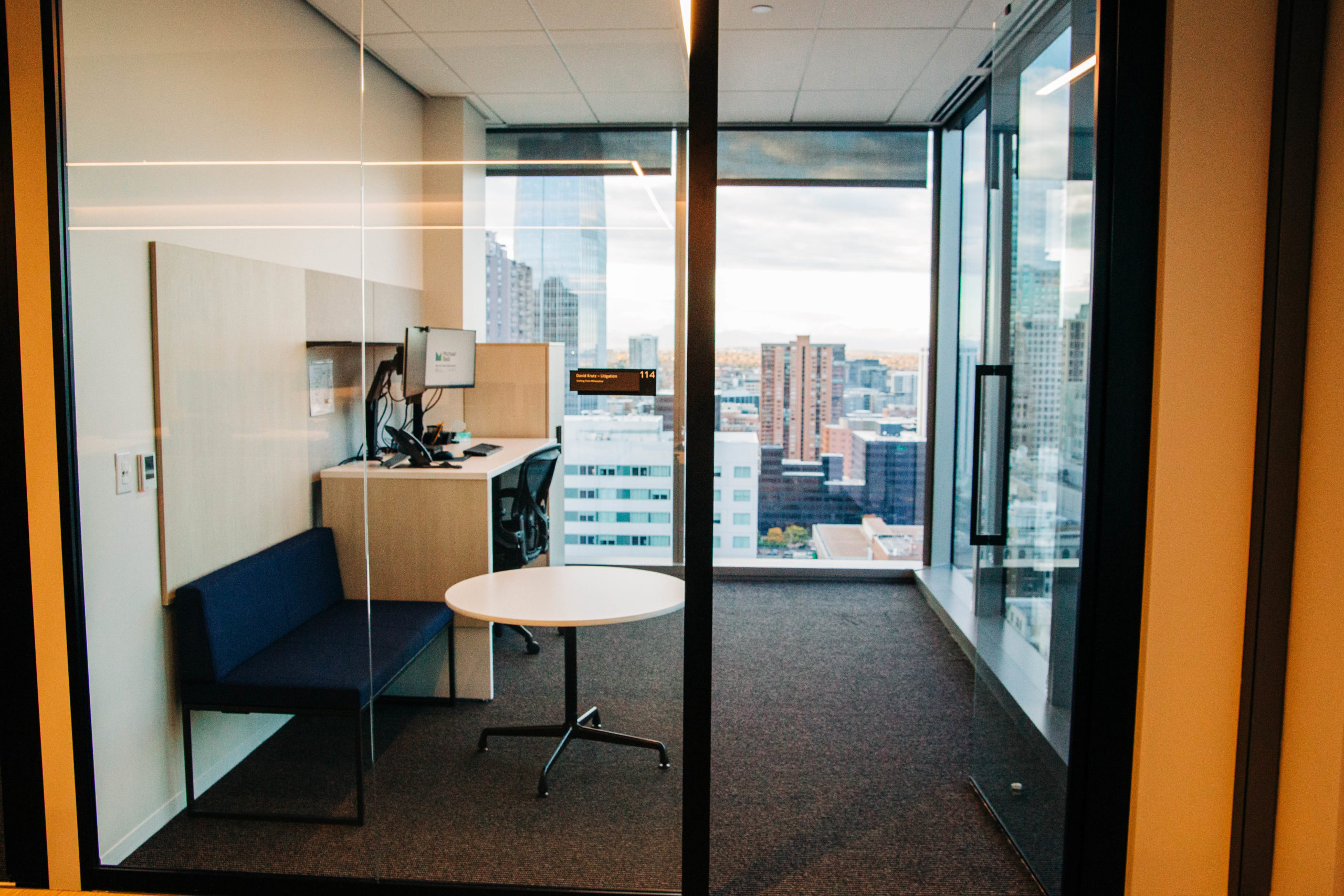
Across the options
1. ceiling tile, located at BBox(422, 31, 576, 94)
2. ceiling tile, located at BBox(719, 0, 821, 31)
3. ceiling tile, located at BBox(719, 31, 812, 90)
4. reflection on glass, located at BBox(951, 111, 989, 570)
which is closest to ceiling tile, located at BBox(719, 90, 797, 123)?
ceiling tile, located at BBox(719, 31, 812, 90)

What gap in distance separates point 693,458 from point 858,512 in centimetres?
338

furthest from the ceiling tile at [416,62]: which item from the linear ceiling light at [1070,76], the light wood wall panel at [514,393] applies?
the linear ceiling light at [1070,76]

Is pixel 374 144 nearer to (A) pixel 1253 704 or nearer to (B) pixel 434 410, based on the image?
(B) pixel 434 410

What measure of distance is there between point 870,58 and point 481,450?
3003 millimetres

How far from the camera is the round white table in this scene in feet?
6.09

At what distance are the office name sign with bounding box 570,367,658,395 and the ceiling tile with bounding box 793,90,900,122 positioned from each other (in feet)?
9.94

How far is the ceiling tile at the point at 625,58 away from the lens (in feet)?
5.73

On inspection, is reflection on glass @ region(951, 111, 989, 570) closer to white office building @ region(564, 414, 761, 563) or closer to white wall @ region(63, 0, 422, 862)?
white office building @ region(564, 414, 761, 563)

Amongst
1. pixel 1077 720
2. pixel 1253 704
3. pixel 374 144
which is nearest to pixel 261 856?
pixel 374 144

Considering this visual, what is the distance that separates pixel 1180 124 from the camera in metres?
1.59

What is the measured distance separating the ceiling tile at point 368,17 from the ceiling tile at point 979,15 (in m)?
2.29

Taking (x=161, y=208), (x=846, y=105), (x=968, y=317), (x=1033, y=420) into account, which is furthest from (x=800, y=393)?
(x=161, y=208)

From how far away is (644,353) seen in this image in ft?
5.98

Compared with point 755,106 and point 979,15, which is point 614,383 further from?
point 755,106
